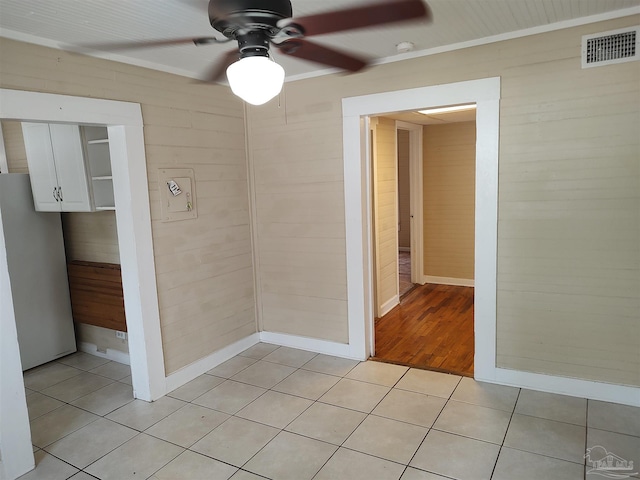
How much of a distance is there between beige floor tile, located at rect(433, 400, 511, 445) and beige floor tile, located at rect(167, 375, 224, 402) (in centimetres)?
180

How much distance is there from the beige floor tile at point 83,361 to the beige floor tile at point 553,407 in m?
3.64

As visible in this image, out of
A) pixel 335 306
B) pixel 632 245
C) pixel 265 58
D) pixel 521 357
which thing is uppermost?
pixel 265 58

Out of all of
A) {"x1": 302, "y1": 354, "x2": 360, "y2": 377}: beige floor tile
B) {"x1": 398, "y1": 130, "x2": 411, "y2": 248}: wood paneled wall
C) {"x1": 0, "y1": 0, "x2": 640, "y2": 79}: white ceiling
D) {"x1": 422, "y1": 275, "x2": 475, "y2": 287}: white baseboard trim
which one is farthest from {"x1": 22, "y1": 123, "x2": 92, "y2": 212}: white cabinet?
{"x1": 398, "y1": 130, "x2": 411, "y2": 248}: wood paneled wall

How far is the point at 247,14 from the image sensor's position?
1448 millimetres

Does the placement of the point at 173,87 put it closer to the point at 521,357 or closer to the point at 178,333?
the point at 178,333

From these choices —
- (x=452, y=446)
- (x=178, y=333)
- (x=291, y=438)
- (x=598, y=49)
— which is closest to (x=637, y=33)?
(x=598, y=49)

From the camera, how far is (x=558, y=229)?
3016mm

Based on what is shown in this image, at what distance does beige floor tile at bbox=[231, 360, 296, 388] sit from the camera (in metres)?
3.59

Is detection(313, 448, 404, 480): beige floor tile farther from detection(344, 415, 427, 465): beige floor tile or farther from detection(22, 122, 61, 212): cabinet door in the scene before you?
detection(22, 122, 61, 212): cabinet door

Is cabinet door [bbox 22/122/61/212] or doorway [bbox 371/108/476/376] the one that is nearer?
cabinet door [bbox 22/122/61/212]

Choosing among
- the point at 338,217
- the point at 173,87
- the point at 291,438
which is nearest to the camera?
the point at 291,438

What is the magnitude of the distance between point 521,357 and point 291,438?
180 cm

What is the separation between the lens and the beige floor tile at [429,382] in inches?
130

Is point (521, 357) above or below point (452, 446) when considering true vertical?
above
